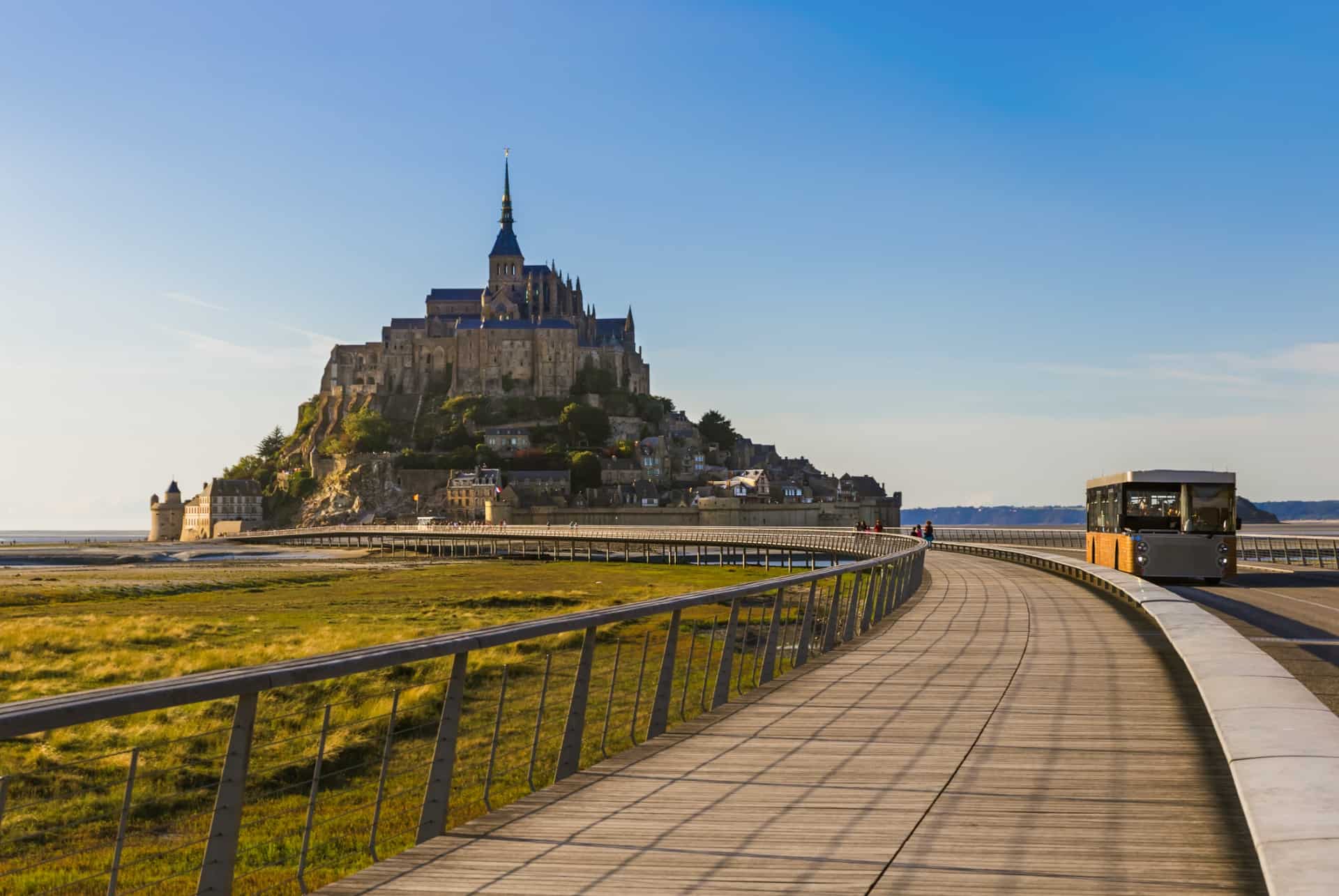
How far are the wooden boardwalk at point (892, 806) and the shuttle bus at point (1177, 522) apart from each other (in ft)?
58.8

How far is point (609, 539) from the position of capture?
295 feet

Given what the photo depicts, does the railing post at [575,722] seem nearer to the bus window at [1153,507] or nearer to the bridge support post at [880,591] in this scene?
the bridge support post at [880,591]

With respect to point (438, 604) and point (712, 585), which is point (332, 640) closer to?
point (438, 604)

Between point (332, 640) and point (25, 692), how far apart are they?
366 inches

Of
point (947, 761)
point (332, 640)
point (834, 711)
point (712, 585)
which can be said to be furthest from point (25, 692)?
point (712, 585)

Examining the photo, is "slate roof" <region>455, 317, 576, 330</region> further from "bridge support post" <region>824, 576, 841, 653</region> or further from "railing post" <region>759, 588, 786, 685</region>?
"railing post" <region>759, 588, 786, 685</region>

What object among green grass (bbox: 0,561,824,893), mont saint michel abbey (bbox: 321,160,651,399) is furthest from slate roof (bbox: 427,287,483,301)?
green grass (bbox: 0,561,824,893)

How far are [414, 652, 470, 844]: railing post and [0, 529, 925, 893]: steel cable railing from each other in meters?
0.01

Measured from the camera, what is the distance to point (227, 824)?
16.4ft

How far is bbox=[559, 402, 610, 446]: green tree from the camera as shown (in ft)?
557

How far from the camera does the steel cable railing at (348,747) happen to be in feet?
16.6

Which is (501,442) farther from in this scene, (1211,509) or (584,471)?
(1211,509)

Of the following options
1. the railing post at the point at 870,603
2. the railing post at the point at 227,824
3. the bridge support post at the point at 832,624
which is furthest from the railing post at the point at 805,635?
the railing post at the point at 227,824

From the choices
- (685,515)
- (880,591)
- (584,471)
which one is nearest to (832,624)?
(880,591)
